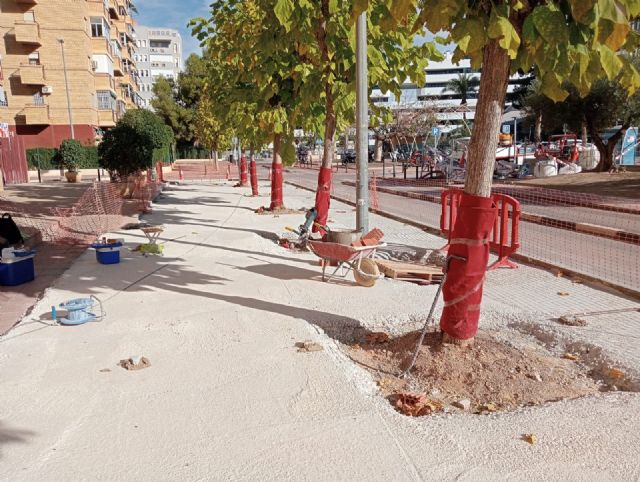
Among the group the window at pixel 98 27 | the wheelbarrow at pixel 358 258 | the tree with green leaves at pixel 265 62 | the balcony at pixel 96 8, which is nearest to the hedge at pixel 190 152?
the window at pixel 98 27

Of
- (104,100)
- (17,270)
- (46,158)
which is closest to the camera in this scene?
(17,270)

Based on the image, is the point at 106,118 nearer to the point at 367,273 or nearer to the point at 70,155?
the point at 70,155

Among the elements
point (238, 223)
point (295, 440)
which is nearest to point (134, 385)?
point (295, 440)

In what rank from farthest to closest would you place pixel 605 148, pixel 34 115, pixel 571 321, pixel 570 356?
pixel 34 115
pixel 605 148
pixel 571 321
pixel 570 356

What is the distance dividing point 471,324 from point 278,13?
12.8 ft

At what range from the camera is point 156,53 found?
119 metres

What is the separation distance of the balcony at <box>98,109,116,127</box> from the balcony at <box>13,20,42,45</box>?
25.4 feet

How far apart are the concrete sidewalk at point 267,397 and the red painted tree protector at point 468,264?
3.04ft

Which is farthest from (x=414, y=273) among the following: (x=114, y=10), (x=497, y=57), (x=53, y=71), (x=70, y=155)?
(x=114, y=10)

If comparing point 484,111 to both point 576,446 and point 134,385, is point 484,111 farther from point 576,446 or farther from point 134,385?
point 134,385

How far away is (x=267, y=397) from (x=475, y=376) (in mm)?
1614

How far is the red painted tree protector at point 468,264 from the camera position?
420cm

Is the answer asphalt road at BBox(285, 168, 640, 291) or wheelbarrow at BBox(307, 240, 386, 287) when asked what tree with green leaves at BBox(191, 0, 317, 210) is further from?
asphalt road at BBox(285, 168, 640, 291)

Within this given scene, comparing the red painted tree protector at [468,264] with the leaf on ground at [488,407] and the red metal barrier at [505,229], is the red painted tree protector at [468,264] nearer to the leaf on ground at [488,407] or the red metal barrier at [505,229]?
the leaf on ground at [488,407]
